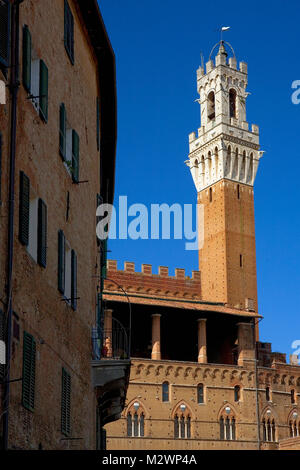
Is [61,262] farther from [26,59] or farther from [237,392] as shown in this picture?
[237,392]

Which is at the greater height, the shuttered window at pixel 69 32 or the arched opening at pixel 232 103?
the arched opening at pixel 232 103

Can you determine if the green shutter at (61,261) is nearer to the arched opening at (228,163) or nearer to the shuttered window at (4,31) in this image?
the shuttered window at (4,31)

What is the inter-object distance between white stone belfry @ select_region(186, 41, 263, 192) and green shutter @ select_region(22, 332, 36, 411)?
52101mm

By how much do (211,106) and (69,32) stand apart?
53.4m

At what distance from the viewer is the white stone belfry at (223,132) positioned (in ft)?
216

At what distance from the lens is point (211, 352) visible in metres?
54.9

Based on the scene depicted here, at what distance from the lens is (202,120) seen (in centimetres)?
6931

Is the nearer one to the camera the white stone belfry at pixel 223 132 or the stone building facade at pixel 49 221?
the stone building facade at pixel 49 221

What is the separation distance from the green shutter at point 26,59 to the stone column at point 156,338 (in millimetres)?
36672

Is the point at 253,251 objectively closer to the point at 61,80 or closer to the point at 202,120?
the point at 202,120

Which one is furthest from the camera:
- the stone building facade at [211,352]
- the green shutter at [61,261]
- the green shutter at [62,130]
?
the stone building facade at [211,352]

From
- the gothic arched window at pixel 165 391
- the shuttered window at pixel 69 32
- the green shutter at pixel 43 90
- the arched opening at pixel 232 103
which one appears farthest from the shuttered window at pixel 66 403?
the arched opening at pixel 232 103

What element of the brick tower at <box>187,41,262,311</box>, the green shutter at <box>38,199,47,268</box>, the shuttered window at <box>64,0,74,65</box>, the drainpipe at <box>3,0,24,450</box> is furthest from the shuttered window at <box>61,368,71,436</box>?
the brick tower at <box>187,41,262,311</box>

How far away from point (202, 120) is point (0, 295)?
5877cm
